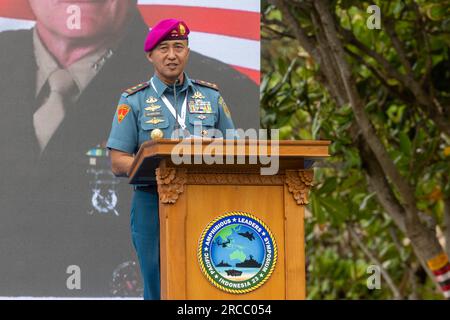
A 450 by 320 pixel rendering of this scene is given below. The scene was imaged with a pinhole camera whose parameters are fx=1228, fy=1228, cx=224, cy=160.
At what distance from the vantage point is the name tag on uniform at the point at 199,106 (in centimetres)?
616

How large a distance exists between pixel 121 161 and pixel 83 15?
2.52m

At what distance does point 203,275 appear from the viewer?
546cm

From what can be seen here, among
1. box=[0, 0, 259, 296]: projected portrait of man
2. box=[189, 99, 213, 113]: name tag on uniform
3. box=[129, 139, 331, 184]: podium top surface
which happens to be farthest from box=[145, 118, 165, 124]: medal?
box=[0, 0, 259, 296]: projected portrait of man

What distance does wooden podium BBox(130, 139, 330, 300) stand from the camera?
5.40 m

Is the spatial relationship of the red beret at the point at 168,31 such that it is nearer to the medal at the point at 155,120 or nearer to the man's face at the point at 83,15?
the medal at the point at 155,120

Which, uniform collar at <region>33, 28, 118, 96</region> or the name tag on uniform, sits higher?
uniform collar at <region>33, 28, 118, 96</region>

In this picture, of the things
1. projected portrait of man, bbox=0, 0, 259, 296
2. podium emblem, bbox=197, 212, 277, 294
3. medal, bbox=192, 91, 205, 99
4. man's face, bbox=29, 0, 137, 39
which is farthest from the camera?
man's face, bbox=29, 0, 137, 39

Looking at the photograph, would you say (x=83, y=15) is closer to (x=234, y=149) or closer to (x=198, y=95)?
(x=198, y=95)

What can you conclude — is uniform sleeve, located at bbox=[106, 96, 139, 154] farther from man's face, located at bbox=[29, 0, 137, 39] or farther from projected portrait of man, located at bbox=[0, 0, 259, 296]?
man's face, located at bbox=[29, 0, 137, 39]

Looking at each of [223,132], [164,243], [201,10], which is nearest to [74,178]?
[201,10]

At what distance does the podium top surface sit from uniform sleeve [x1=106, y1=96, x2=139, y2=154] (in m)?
0.65

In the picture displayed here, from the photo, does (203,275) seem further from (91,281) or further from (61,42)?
(61,42)

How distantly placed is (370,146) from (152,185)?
513 cm

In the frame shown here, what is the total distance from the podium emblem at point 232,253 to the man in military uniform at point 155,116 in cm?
56
